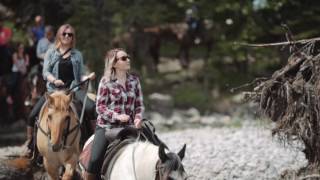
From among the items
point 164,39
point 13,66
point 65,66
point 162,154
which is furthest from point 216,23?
point 162,154

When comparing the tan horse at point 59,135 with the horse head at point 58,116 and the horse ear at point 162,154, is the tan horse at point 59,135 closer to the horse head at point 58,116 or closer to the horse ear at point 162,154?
the horse head at point 58,116

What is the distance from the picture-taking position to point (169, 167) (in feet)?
24.4

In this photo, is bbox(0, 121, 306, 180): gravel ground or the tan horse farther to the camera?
bbox(0, 121, 306, 180): gravel ground

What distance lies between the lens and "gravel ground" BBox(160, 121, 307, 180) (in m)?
13.7

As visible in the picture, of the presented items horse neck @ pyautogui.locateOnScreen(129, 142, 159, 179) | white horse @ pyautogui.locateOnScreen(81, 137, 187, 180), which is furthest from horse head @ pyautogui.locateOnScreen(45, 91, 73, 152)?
horse neck @ pyautogui.locateOnScreen(129, 142, 159, 179)

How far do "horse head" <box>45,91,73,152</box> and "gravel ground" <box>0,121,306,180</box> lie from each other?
2.78 metres

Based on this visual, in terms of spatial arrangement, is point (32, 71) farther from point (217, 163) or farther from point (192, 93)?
point (192, 93)

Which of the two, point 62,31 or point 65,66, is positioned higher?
point 62,31

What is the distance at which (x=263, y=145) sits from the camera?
17578 mm

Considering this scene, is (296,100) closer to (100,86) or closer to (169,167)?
(100,86)

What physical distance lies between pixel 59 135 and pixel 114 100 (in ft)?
6.28

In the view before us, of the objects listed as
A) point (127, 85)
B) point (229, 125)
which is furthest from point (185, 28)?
point (127, 85)

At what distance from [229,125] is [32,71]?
6.35 metres

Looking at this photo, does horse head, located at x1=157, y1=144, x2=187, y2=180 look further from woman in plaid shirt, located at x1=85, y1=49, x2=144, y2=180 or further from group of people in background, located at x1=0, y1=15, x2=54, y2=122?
group of people in background, located at x1=0, y1=15, x2=54, y2=122
